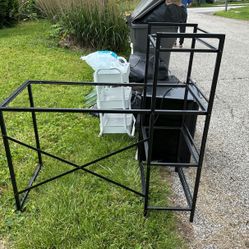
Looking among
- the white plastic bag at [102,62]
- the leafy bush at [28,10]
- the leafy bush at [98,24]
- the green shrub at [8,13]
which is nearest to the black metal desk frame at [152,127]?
the white plastic bag at [102,62]

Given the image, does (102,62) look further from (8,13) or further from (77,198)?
(8,13)

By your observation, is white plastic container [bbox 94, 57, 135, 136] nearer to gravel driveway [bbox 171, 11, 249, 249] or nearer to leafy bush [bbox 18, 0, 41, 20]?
gravel driveway [bbox 171, 11, 249, 249]

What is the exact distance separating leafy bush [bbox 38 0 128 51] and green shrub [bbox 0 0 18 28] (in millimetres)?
3718

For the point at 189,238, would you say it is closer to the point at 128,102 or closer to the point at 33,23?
the point at 128,102

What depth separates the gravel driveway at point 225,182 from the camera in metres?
2.04

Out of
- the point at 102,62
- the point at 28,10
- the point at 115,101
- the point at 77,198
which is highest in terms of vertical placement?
the point at 102,62

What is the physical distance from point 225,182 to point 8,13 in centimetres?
958

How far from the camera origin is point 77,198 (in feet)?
7.51

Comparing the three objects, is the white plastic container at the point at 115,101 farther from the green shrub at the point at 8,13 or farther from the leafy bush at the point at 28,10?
the leafy bush at the point at 28,10

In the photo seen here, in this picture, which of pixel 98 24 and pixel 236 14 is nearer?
pixel 98 24

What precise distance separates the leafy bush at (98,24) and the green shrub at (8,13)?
372cm

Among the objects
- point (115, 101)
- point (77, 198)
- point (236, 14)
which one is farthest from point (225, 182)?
point (236, 14)

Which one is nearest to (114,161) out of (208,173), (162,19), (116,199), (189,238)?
(116,199)

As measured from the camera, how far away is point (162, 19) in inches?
142
